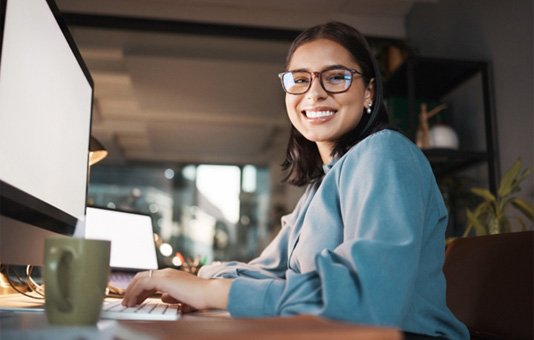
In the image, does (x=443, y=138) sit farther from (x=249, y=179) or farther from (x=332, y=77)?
(x=249, y=179)

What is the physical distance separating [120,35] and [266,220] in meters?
5.61

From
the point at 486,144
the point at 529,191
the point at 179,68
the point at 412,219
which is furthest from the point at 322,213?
the point at 179,68

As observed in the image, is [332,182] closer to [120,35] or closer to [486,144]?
[486,144]

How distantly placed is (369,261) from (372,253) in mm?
11

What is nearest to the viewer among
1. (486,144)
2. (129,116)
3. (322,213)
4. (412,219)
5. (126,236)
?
(412,219)

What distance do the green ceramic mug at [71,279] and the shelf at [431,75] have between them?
7.91ft

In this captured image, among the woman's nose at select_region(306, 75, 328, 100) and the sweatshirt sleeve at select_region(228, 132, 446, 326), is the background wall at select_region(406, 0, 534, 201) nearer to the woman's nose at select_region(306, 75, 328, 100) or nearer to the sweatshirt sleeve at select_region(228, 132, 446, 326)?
the woman's nose at select_region(306, 75, 328, 100)

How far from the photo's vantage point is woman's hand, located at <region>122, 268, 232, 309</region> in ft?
2.45

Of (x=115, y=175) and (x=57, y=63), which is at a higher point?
(x=115, y=175)

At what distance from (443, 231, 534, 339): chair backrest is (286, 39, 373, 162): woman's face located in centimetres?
42

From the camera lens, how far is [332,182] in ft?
3.09

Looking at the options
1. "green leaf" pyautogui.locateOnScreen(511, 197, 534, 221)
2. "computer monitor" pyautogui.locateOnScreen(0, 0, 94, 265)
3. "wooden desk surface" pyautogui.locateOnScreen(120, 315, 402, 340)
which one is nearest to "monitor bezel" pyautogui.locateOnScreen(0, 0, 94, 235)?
"computer monitor" pyautogui.locateOnScreen(0, 0, 94, 265)

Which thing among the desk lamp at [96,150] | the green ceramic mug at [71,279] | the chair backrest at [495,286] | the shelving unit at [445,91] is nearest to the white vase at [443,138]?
the shelving unit at [445,91]

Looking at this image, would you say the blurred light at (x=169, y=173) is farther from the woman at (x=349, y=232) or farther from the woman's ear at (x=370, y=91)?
the woman's ear at (x=370, y=91)
